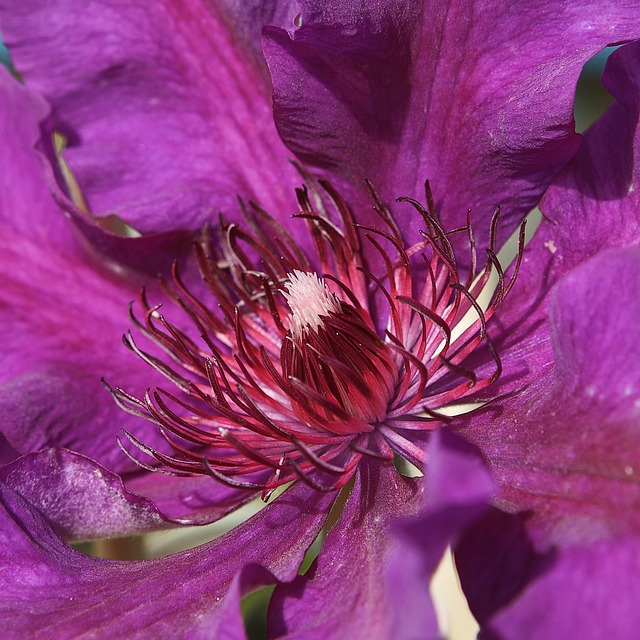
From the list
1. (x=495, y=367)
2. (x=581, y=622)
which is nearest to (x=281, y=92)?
(x=495, y=367)

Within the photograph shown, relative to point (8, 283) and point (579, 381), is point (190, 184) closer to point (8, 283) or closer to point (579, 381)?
point (8, 283)

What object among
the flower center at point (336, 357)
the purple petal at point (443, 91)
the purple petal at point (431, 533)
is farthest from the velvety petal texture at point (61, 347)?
the purple petal at point (431, 533)

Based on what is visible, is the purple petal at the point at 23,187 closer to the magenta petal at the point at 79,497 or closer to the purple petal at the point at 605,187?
the magenta petal at the point at 79,497

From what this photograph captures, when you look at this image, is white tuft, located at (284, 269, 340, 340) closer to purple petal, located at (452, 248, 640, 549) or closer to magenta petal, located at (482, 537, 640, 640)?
purple petal, located at (452, 248, 640, 549)

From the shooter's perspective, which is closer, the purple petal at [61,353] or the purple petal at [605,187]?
the purple petal at [605,187]

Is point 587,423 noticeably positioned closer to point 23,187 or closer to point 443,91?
point 443,91

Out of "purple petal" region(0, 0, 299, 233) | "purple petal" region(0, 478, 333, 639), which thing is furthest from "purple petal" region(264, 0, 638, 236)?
"purple petal" region(0, 478, 333, 639)

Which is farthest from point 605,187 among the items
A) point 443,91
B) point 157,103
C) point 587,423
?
point 157,103
